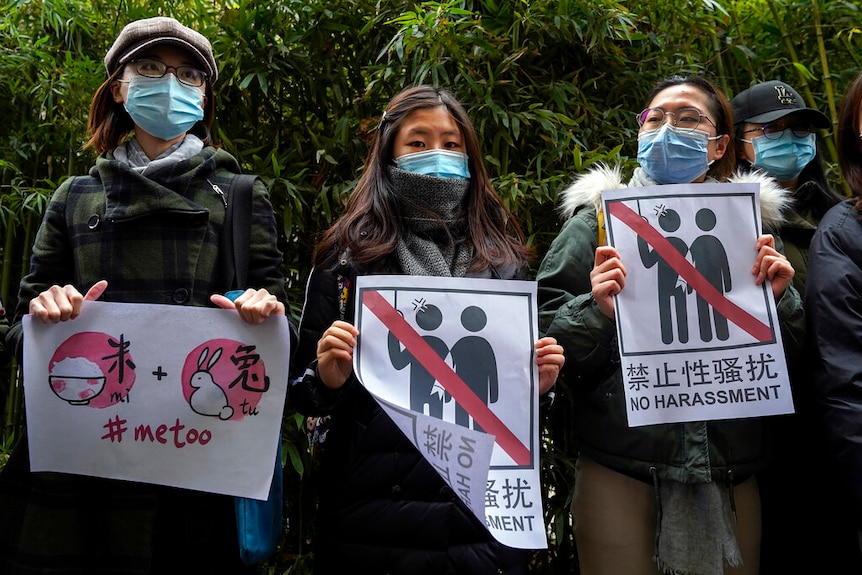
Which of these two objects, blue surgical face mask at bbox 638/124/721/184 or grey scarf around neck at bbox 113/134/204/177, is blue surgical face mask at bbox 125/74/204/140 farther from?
blue surgical face mask at bbox 638/124/721/184

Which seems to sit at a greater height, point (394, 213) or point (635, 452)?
point (394, 213)

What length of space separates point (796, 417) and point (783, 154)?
954 millimetres

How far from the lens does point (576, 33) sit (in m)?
3.06

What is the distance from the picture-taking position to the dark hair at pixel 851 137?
2.34 metres

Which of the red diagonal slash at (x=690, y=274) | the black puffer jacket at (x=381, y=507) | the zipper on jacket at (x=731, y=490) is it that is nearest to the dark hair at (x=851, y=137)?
the red diagonal slash at (x=690, y=274)

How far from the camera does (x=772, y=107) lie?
277 cm

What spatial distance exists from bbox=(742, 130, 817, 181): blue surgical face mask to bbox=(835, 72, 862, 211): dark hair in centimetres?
34

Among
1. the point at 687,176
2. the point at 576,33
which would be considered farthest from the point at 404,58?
the point at 687,176

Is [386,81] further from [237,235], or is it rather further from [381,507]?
[381,507]

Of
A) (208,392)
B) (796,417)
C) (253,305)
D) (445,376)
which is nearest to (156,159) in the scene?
(253,305)

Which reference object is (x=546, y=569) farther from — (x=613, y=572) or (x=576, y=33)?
(x=576, y=33)

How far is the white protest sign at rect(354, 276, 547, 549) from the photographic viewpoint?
184 cm

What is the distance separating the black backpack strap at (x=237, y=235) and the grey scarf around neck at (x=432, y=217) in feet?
1.33

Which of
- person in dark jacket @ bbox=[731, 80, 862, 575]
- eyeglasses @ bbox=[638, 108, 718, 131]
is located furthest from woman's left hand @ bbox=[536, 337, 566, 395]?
eyeglasses @ bbox=[638, 108, 718, 131]
